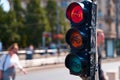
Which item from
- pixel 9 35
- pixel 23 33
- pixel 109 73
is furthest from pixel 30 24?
pixel 109 73

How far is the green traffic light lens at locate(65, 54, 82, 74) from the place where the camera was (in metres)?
7.12

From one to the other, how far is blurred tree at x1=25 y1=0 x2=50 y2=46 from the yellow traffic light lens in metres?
74.4

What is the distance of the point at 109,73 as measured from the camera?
51.1 ft

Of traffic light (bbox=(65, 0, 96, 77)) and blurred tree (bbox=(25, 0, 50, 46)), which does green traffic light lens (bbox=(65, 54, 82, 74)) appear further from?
blurred tree (bbox=(25, 0, 50, 46))

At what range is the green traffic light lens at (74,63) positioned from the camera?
7121mm

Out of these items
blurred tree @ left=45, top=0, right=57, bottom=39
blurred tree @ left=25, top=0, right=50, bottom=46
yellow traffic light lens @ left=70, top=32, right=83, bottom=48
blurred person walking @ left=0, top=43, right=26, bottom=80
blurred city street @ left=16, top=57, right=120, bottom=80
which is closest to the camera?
yellow traffic light lens @ left=70, top=32, right=83, bottom=48

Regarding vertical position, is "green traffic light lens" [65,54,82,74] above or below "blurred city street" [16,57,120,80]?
above

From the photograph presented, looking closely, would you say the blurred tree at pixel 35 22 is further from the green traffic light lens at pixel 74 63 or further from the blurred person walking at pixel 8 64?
the green traffic light lens at pixel 74 63

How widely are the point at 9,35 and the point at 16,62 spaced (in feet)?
199

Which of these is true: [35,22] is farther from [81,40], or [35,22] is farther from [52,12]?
[81,40]

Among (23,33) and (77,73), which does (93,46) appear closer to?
(77,73)

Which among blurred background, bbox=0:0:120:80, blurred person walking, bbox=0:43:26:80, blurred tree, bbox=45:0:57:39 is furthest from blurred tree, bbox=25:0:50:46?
blurred person walking, bbox=0:43:26:80

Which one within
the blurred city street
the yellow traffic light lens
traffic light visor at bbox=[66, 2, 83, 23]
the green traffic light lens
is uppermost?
traffic light visor at bbox=[66, 2, 83, 23]

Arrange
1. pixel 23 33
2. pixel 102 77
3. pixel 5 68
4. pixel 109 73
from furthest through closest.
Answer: pixel 23 33 → pixel 109 73 → pixel 5 68 → pixel 102 77
